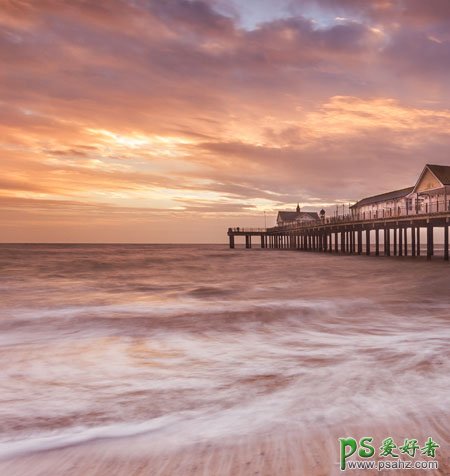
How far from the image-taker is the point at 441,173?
37.9 metres

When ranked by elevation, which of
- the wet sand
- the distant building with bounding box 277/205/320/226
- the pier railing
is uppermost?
the distant building with bounding box 277/205/320/226

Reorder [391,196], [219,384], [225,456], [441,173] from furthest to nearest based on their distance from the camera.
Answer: [391,196] < [441,173] < [219,384] < [225,456]

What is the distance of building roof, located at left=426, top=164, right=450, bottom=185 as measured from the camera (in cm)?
3694

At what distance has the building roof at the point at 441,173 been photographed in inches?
1454

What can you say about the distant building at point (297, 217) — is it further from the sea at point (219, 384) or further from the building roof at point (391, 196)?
the sea at point (219, 384)

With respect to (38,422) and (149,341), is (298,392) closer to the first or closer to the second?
(38,422)

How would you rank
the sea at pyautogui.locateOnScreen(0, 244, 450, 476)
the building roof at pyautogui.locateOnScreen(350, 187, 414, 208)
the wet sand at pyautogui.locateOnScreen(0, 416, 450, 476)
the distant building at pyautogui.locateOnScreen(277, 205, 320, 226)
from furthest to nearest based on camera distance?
the distant building at pyautogui.locateOnScreen(277, 205, 320, 226) → the building roof at pyautogui.locateOnScreen(350, 187, 414, 208) → the sea at pyautogui.locateOnScreen(0, 244, 450, 476) → the wet sand at pyautogui.locateOnScreen(0, 416, 450, 476)

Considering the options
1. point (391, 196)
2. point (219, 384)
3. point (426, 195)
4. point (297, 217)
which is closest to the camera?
point (219, 384)

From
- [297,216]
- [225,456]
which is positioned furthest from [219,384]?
[297,216]

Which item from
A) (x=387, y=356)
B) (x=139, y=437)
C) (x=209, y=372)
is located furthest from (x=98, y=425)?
(x=387, y=356)

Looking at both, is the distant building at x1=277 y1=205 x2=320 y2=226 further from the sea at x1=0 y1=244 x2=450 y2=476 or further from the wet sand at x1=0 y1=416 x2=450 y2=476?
the wet sand at x1=0 y1=416 x2=450 y2=476

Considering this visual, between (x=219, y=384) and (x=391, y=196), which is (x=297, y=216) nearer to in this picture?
(x=391, y=196)

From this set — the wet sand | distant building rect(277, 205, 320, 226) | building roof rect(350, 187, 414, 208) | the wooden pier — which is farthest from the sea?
distant building rect(277, 205, 320, 226)

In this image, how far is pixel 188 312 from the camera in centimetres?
1273
